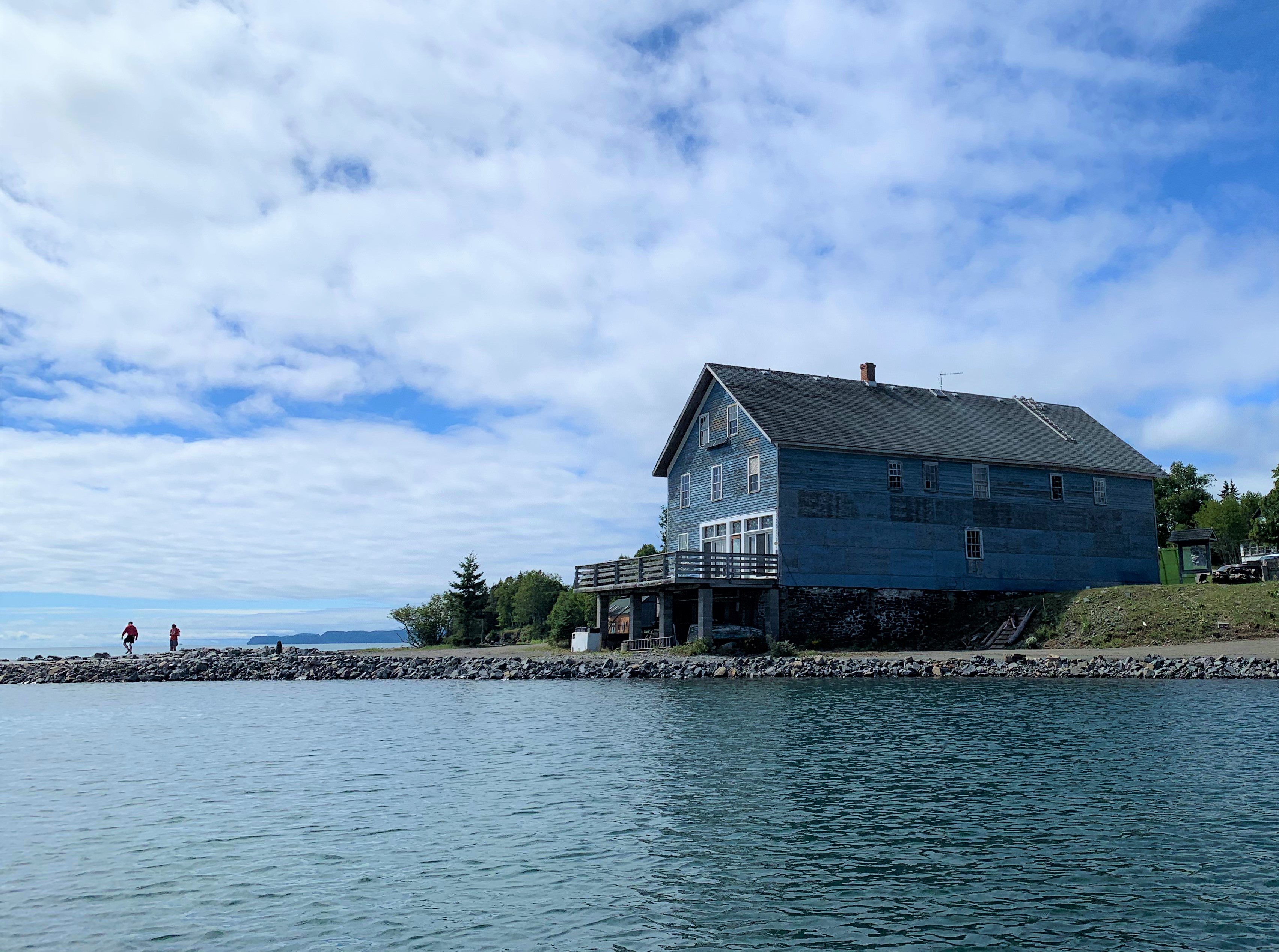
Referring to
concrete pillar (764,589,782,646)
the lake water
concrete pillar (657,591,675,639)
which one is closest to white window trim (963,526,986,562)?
concrete pillar (764,589,782,646)

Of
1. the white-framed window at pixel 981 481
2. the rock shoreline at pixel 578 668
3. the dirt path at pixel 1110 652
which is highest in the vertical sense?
the white-framed window at pixel 981 481

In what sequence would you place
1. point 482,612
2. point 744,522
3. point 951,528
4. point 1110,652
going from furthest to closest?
point 482,612 → point 951,528 → point 744,522 → point 1110,652

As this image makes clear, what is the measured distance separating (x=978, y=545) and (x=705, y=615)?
13.4m

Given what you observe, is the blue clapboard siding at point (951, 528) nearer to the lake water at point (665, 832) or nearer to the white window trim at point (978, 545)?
the white window trim at point (978, 545)

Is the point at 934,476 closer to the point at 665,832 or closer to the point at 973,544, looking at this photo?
the point at 973,544

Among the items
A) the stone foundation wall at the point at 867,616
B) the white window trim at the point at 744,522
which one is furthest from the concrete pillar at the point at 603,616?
the stone foundation wall at the point at 867,616

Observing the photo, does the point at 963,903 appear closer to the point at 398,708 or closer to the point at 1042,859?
the point at 1042,859

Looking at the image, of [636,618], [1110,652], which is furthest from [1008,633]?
[636,618]

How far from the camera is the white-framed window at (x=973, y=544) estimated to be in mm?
45062

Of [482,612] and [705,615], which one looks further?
[482,612]

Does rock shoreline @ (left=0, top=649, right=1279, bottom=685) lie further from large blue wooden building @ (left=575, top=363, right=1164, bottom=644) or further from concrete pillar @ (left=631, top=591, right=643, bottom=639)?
large blue wooden building @ (left=575, top=363, right=1164, bottom=644)

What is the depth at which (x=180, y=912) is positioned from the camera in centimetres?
1014

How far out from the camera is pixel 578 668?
3809 centimetres

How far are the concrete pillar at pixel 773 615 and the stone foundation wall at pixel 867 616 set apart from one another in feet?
0.50
